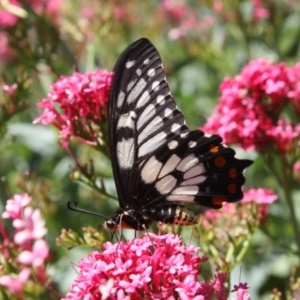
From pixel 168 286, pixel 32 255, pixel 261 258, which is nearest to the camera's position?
pixel 32 255

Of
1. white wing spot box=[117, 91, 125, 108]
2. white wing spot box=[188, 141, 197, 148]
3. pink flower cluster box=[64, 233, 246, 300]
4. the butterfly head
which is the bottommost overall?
pink flower cluster box=[64, 233, 246, 300]

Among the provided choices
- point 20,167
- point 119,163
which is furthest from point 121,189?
point 20,167

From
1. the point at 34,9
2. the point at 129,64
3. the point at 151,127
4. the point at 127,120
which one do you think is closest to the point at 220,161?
the point at 151,127

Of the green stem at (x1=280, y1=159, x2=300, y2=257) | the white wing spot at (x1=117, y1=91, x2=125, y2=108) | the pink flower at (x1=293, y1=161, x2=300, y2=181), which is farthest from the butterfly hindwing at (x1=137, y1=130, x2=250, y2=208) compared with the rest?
the pink flower at (x1=293, y1=161, x2=300, y2=181)

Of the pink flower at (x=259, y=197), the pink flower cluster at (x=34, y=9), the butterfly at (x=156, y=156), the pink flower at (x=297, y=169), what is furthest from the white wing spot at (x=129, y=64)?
the pink flower cluster at (x=34, y=9)

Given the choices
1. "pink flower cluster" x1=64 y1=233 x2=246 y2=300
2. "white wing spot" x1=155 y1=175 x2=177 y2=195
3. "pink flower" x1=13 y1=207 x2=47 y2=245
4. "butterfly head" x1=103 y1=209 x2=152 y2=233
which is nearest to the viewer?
"pink flower" x1=13 y1=207 x2=47 y2=245

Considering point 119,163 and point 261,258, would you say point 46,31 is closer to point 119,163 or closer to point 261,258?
point 119,163

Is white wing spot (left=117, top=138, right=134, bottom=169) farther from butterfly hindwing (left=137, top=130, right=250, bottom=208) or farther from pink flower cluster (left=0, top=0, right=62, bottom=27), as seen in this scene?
pink flower cluster (left=0, top=0, right=62, bottom=27)
